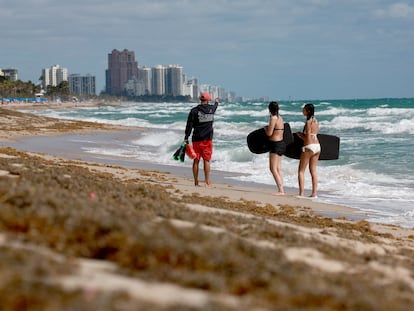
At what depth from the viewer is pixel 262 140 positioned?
12.3 m

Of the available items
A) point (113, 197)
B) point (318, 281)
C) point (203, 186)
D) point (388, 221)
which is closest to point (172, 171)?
point (203, 186)

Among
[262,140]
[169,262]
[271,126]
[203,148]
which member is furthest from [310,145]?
[169,262]

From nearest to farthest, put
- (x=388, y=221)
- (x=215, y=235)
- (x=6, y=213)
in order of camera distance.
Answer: (x=6, y=213) < (x=215, y=235) < (x=388, y=221)

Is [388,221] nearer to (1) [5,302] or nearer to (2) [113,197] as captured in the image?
(2) [113,197]

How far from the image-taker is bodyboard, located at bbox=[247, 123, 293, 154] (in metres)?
11.8

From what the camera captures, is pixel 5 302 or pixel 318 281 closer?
pixel 5 302

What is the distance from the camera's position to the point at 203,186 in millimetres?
11961

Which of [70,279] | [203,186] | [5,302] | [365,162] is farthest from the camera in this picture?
[365,162]

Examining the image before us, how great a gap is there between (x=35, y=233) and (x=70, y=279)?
2.86 feet

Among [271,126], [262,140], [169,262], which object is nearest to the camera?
[169,262]

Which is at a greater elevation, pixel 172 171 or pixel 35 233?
pixel 35 233

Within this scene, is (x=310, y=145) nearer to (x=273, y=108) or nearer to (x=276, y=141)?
(x=276, y=141)

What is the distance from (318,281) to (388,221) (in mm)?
5849

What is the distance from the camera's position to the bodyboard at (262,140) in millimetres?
11844
